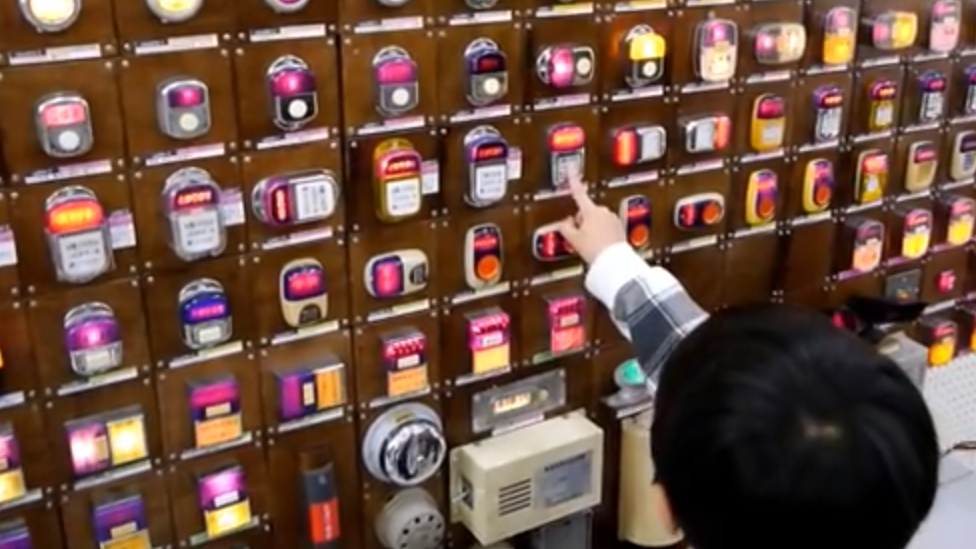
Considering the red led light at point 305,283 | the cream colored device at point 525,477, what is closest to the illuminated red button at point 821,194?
the cream colored device at point 525,477

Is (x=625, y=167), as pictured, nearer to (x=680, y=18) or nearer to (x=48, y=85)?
(x=680, y=18)

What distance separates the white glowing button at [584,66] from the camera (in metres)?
1.94

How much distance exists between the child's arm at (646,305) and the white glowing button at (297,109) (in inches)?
19.9

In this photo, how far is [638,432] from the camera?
7.43ft

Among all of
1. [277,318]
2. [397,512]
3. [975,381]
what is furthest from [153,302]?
[975,381]

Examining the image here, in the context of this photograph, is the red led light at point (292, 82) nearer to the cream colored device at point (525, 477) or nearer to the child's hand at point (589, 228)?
the child's hand at point (589, 228)

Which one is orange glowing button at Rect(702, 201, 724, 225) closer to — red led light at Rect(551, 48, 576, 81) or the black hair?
red led light at Rect(551, 48, 576, 81)

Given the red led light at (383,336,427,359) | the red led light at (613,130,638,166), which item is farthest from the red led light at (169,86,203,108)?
the red led light at (613,130,638,166)

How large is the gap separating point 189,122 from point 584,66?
0.70 meters

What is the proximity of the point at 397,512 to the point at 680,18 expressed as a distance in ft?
3.41

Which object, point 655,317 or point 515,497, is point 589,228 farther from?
point 515,497

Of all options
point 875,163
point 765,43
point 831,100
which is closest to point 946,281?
point 875,163

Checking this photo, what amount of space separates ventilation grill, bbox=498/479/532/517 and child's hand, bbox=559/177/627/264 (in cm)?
48

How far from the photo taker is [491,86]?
1863 millimetres
